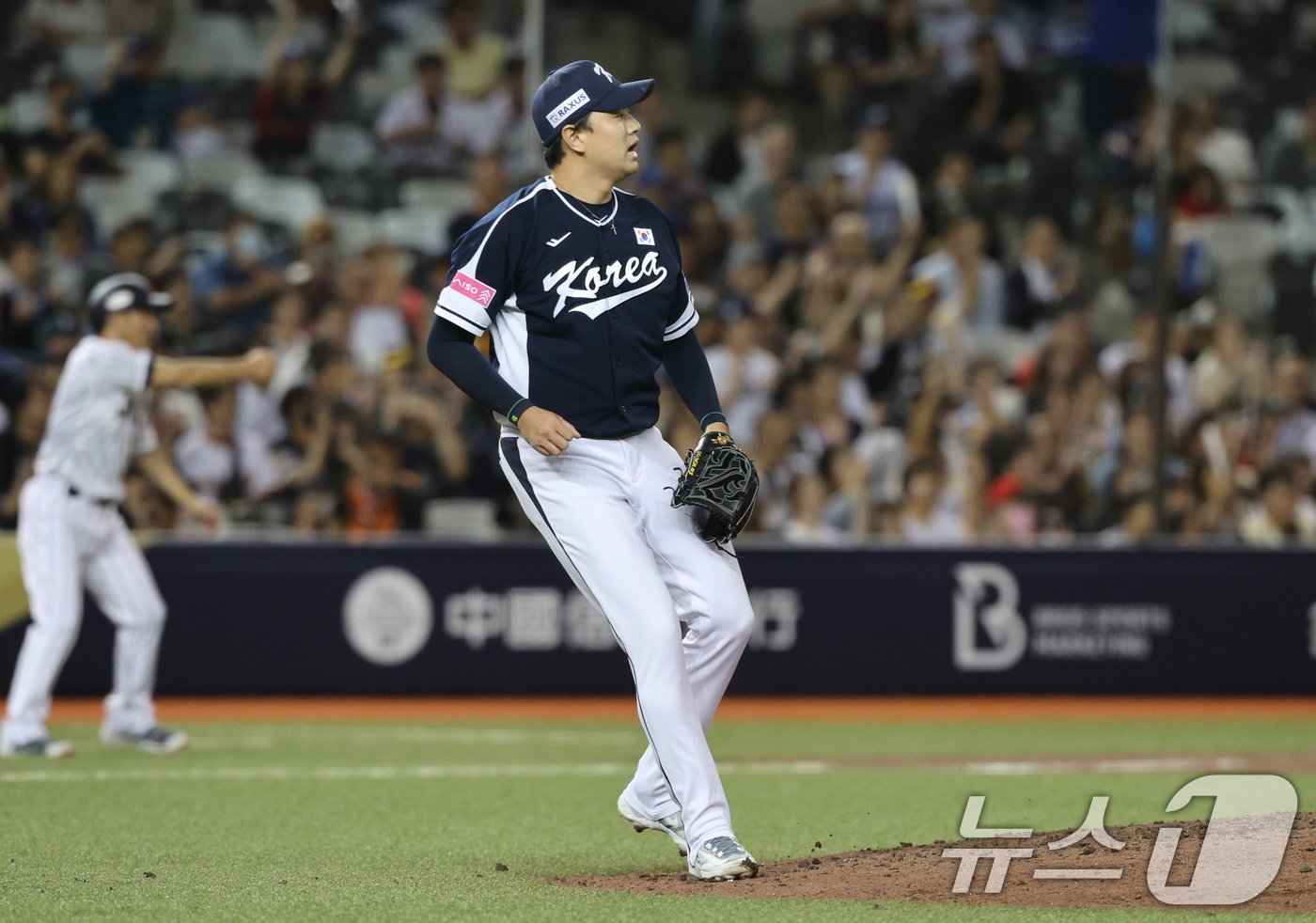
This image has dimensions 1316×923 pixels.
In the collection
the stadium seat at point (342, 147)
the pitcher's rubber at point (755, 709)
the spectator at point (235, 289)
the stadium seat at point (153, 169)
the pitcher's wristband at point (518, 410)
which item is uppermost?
the stadium seat at point (342, 147)

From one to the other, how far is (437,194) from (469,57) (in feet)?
4.87

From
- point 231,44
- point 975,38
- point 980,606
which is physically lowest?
point 980,606

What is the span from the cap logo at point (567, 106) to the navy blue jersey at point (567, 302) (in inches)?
7.9

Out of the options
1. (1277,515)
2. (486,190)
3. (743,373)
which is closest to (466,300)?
(743,373)

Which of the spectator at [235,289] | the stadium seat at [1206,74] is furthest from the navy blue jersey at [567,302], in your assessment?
the stadium seat at [1206,74]

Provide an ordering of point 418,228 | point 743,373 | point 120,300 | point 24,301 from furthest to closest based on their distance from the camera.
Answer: point 418,228 → point 743,373 → point 24,301 → point 120,300

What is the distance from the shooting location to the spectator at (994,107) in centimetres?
1780

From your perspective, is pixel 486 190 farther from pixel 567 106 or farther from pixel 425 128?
pixel 567 106

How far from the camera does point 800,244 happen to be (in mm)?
16312

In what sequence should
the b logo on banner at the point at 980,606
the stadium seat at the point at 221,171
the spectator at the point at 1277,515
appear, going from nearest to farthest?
the b logo on banner at the point at 980,606 → the spectator at the point at 1277,515 → the stadium seat at the point at 221,171

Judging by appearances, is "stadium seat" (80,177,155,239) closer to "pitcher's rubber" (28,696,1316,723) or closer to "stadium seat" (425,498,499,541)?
"stadium seat" (425,498,499,541)

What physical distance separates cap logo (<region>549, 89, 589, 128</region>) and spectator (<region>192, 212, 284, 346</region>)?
966cm

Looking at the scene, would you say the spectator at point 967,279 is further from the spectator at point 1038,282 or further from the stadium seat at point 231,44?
the stadium seat at point 231,44

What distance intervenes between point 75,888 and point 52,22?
45.0 feet
